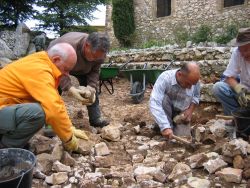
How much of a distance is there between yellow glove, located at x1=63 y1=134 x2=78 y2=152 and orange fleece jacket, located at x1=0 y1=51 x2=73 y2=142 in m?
0.16

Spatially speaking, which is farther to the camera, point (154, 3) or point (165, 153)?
point (154, 3)

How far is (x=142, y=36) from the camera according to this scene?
15.6 meters

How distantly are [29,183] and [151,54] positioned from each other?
709cm

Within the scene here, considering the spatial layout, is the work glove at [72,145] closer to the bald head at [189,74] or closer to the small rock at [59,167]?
the small rock at [59,167]

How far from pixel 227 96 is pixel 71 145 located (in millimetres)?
2127

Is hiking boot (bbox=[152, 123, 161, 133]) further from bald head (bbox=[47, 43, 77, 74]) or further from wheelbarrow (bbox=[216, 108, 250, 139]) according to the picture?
bald head (bbox=[47, 43, 77, 74])

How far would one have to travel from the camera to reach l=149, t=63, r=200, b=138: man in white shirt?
3674mm

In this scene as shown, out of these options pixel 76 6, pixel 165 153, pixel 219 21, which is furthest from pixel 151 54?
pixel 165 153

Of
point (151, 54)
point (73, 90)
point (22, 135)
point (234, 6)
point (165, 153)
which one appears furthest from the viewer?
point (234, 6)

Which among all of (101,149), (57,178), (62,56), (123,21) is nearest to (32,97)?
(62,56)

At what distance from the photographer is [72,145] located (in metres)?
3.21

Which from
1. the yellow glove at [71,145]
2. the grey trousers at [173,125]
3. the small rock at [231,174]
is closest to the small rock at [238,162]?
the small rock at [231,174]

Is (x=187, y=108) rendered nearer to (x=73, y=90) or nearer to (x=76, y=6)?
(x=73, y=90)

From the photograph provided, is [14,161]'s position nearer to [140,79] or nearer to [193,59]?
[140,79]
